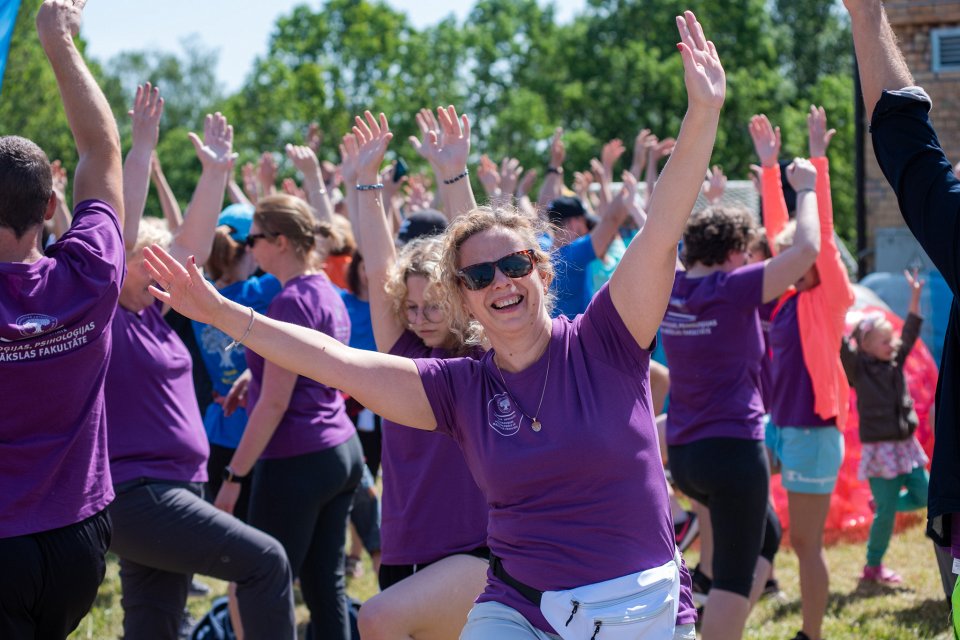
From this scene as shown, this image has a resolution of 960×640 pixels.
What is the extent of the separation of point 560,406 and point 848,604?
14.3 ft

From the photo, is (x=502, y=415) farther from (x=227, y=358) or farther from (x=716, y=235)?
(x=227, y=358)

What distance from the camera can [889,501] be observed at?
6910mm

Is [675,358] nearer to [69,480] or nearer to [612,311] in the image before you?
[612,311]

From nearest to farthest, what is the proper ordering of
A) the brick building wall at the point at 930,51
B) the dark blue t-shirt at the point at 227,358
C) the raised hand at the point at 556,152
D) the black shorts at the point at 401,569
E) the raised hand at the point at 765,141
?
the black shorts at the point at 401,569 < the raised hand at the point at 765,141 < the dark blue t-shirt at the point at 227,358 < the raised hand at the point at 556,152 < the brick building wall at the point at 930,51

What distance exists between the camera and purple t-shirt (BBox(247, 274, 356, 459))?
4.70 metres

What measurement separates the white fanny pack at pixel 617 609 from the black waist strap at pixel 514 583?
49 millimetres

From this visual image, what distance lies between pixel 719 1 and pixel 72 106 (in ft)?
128

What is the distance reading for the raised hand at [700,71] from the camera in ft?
8.86

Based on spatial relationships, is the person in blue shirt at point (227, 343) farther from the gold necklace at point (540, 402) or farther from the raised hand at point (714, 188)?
the gold necklace at point (540, 402)

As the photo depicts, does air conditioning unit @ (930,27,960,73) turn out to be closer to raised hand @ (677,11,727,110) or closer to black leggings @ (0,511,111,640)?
raised hand @ (677,11,727,110)

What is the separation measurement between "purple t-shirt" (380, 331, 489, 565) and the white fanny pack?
3.28 ft

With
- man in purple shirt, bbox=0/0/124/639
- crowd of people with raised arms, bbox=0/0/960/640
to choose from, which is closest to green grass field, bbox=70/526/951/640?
crowd of people with raised arms, bbox=0/0/960/640

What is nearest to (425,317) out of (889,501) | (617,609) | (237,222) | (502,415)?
(502,415)

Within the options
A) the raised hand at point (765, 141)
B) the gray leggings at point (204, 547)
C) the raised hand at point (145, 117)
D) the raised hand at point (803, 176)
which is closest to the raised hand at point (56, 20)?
the raised hand at point (145, 117)
